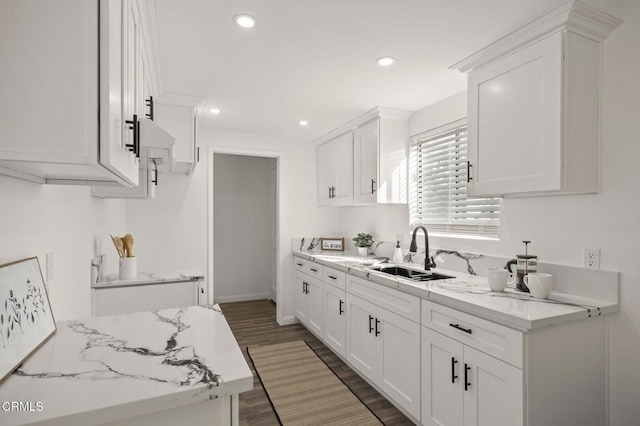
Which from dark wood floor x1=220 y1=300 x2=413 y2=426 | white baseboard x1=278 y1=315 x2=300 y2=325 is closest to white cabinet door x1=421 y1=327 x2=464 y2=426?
dark wood floor x1=220 y1=300 x2=413 y2=426

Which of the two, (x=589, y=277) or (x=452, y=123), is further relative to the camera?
(x=452, y=123)

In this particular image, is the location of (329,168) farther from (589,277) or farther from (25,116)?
(25,116)

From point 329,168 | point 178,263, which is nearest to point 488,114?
point 329,168

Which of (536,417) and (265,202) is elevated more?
(265,202)

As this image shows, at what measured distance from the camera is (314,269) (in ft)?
12.2

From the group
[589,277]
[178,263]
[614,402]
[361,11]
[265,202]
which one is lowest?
[614,402]

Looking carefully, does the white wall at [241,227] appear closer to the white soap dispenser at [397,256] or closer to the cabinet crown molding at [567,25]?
the white soap dispenser at [397,256]

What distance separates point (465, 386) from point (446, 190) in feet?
5.29

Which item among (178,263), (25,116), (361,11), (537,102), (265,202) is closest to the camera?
(25,116)

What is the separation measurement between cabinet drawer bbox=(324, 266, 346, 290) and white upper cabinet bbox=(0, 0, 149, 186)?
2.46 m

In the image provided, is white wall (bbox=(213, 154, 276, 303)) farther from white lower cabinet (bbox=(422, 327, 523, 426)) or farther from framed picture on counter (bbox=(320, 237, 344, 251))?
white lower cabinet (bbox=(422, 327, 523, 426))

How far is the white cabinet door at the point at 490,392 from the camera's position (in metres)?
1.49

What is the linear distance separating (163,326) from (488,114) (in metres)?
2.07

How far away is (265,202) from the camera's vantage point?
561 cm
